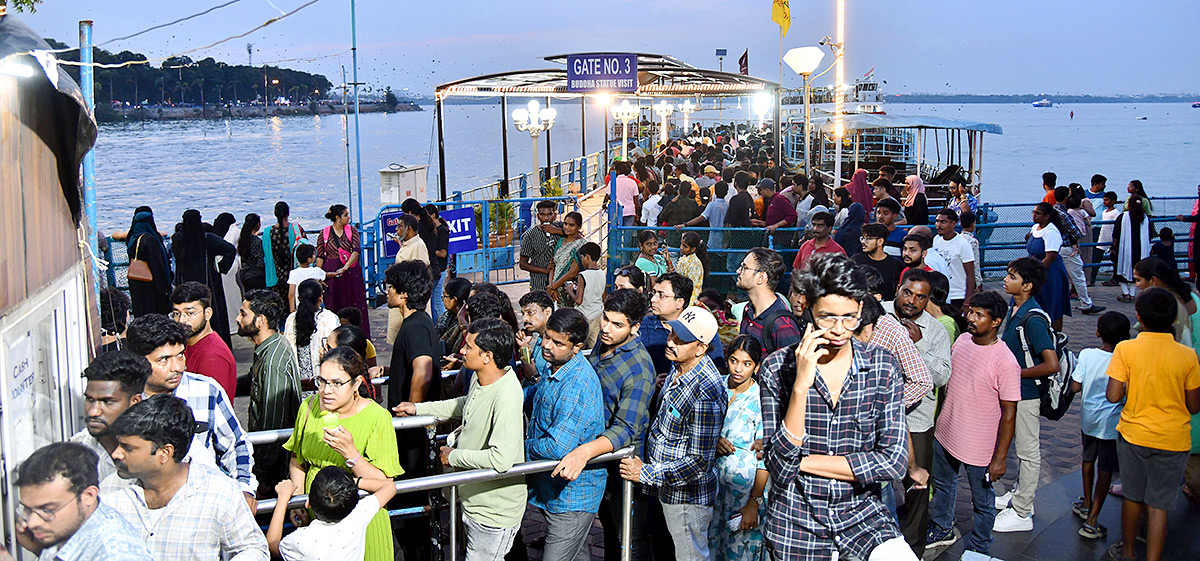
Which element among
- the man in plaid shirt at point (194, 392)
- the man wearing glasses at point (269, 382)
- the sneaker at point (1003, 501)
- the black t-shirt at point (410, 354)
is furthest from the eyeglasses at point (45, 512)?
the sneaker at point (1003, 501)

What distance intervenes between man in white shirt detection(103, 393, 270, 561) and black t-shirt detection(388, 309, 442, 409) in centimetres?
195

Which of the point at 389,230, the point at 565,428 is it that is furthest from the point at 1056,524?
the point at 389,230

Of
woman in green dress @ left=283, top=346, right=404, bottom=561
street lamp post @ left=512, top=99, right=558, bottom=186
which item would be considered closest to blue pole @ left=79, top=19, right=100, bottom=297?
woman in green dress @ left=283, top=346, right=404, bottom=561

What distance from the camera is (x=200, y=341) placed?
5.18 m

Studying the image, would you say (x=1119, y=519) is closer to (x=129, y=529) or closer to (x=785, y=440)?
(x=785, y=440)

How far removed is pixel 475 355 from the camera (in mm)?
4238

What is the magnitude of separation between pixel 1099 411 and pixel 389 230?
952cm

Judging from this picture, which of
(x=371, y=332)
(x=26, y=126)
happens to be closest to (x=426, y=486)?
(x=26, y=126)

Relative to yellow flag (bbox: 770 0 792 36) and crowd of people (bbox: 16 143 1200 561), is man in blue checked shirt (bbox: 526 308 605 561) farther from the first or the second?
yellow flag (bbox: 770 0 792 36)

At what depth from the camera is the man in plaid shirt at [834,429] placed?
3.25 metres

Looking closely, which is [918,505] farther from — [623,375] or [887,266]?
[887,266]

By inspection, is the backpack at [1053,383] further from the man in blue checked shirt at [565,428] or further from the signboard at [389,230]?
the signboard at [389,230]

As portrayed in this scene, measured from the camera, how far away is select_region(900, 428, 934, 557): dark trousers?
5.15m

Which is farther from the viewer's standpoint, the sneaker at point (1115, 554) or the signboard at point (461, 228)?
the signboard at point (461, 228)
